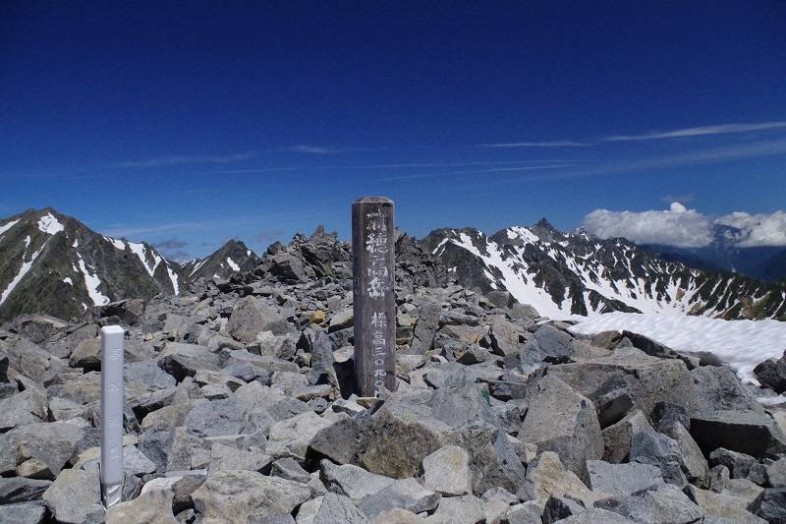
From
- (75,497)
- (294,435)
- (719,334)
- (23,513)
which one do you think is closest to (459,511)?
(294,435)

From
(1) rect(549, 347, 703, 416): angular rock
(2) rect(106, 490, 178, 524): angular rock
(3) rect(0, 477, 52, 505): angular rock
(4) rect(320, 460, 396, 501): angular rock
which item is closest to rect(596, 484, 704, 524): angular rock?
(4) rect(320, 460, 396, 501): angular rock

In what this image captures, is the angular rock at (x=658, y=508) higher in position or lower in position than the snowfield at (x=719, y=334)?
lower

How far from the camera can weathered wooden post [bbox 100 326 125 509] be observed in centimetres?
570

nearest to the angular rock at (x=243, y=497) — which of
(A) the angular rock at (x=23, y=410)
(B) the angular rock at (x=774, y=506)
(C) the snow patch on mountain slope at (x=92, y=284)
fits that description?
(A) the angular rock at (x=23, y=410)

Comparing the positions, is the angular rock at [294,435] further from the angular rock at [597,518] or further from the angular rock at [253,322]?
the angular rock at [253,322]

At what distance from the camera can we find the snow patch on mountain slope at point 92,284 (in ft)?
559

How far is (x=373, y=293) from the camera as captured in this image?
9.87 metres

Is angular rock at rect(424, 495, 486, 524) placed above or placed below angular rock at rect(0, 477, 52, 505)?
below

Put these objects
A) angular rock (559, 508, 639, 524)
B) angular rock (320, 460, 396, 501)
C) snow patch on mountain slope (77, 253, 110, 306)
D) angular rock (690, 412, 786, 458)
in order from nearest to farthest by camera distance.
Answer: angular rock (559, 508, 639, 524) < angular rock (320, 460, 396, 501) < angular rock (690, 412, 786, 458) < snow patch on mountain slope (77, 253, 110, 306)

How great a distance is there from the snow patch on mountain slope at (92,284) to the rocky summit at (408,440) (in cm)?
17708

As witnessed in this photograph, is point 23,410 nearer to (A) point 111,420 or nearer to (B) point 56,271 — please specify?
(A) point 111,420

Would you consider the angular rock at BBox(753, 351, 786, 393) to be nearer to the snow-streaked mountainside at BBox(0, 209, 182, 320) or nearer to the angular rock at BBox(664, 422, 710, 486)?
the angular rock at BBox(664, 422, 710, 486)

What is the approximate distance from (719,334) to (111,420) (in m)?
11.7

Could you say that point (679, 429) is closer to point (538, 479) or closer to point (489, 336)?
point (538, 479)
